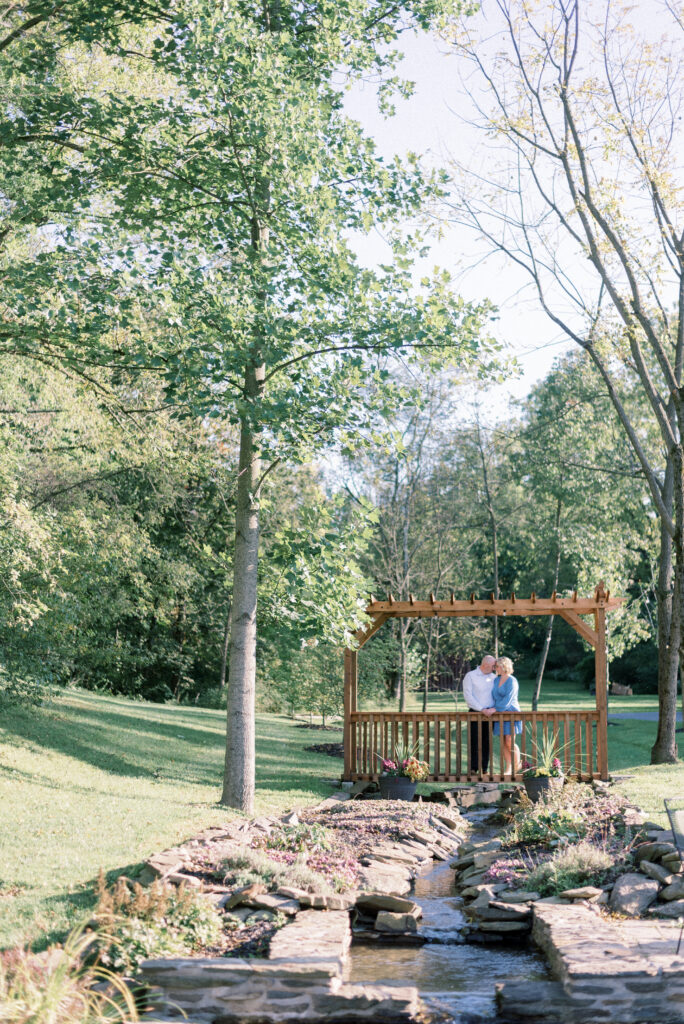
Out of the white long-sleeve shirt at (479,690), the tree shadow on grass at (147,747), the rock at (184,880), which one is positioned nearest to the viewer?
the rock at (184,880)

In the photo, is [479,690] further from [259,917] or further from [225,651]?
[225,651]

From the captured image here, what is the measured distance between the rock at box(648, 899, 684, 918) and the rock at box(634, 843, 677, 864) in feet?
1.85

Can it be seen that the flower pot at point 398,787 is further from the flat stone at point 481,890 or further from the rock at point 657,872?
the rock at point 657,872

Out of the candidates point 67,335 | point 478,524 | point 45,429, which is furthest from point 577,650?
point 67,335

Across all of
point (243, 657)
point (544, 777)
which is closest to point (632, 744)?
point (544, 777)

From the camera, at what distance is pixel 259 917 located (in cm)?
596

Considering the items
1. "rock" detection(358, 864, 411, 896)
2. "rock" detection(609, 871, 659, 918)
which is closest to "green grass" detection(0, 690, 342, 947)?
"rock" detection(358, 864, 411, 896)

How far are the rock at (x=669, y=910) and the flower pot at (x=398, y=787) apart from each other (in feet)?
16.5

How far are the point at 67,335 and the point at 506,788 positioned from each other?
8036mm

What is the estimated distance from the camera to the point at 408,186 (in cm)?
984

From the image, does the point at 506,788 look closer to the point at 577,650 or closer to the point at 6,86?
the point at 6,86

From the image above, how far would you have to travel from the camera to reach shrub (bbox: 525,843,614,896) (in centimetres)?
689

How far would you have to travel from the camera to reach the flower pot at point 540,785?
32.1 ft

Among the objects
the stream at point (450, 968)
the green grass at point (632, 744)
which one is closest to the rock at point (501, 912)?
the stream at point (450, 968)
